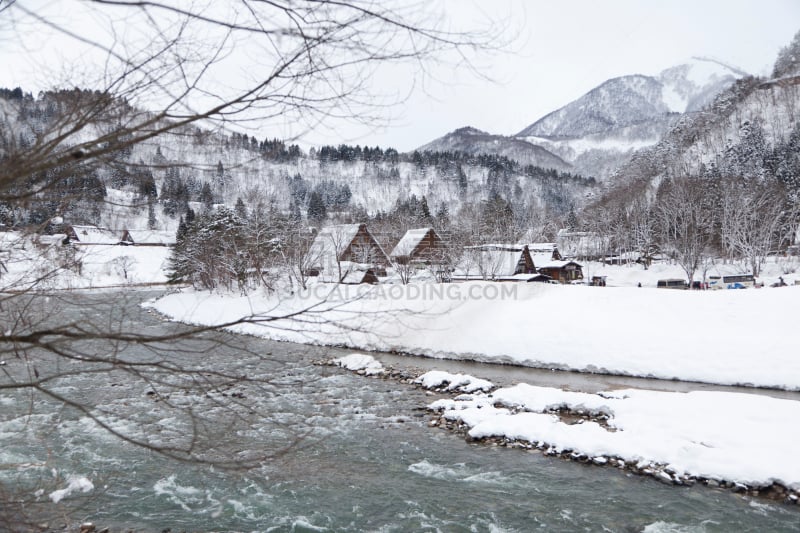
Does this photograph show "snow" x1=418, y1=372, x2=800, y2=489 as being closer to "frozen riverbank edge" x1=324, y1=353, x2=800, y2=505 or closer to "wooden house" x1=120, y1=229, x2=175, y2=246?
"frozen riverbank edge" x1=324, y1=353, x2=800, y2=505

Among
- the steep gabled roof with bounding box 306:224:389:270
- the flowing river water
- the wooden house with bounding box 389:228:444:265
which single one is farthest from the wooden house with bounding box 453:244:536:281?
the flowing river water

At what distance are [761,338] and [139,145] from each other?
663 inches

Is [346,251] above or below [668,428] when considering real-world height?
above

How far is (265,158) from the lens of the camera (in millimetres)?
1903

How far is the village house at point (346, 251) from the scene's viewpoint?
2909 cm

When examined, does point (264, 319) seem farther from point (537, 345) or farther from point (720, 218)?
point (720, 218)

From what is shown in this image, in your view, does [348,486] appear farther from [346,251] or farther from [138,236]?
[346,251]

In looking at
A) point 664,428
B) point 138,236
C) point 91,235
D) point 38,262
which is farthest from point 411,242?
point 138,236

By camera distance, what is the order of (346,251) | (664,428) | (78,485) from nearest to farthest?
(78,485)
(664,428)
(346,251)

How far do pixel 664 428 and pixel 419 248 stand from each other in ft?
85.2

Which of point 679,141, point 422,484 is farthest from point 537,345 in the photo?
point 679,141

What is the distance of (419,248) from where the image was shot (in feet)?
112

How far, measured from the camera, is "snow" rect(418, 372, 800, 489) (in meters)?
7.15

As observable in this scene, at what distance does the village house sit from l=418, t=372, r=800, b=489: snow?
1890 centimetres
